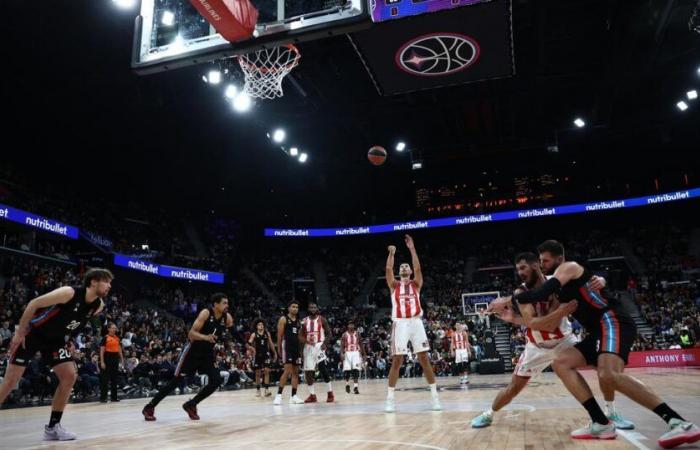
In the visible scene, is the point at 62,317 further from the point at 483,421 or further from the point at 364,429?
the point at 483,421

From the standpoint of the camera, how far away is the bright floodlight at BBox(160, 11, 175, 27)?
25.4 ft

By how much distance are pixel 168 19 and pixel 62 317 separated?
15.0ft

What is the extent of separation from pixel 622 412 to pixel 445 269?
26.7 m

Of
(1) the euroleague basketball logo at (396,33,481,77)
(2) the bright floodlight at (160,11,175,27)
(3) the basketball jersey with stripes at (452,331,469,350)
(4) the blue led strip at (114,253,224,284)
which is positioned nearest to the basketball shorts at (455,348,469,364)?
(3) the basketball jersey with stripes at (452,331,469,350)

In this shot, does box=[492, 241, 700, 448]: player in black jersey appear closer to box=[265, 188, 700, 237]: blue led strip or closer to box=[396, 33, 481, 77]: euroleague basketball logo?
box=[396, 33, 481, 77]: euroleague basketball logo

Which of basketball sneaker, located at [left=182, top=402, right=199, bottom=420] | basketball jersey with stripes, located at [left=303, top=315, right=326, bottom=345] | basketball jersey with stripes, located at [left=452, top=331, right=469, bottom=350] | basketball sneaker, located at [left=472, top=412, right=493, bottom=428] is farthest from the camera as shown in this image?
basketball jersey with stripes, located at [left=452, top=331, right=469, bottom=350]

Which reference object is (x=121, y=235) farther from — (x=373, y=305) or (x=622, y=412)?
(x=622, y=412)

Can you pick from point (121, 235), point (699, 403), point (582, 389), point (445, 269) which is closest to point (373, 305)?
point (445, 269)

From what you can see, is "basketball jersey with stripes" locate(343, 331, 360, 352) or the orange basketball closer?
the orange basketball

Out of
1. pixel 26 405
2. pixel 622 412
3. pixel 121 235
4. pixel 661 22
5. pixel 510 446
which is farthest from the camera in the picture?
pixel 121 235

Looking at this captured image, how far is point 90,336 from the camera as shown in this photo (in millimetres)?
16016

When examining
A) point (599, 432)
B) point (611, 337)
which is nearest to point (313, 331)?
point (599, 432)

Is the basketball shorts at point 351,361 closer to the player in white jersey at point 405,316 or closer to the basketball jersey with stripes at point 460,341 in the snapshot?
the basketball jersey with stripes at point 460,341

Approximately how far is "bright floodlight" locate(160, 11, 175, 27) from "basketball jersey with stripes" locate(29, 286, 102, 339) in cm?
422
